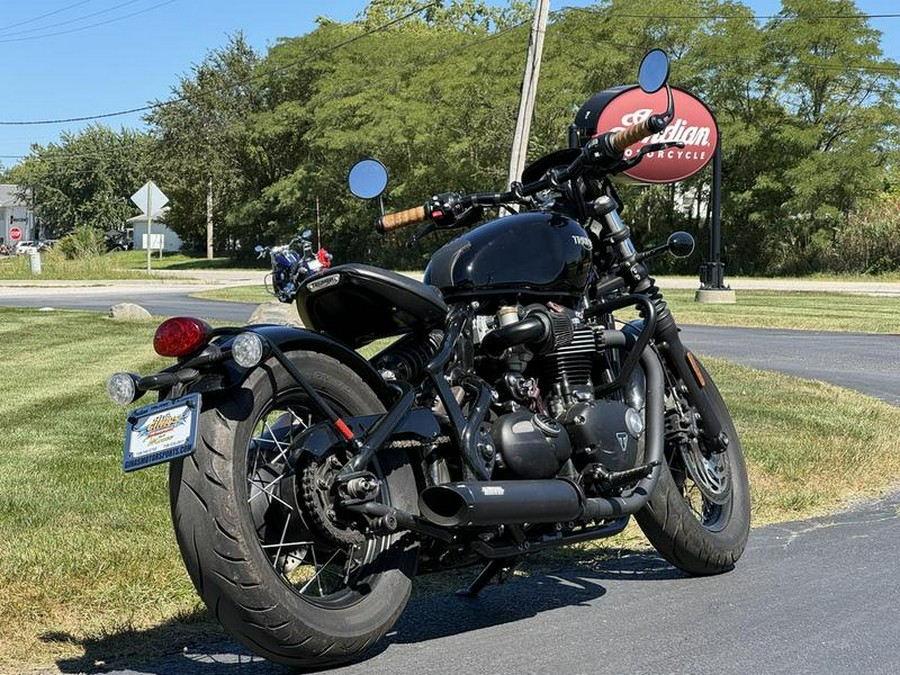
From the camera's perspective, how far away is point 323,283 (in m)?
3.91

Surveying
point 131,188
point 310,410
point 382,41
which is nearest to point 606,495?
point 310,410

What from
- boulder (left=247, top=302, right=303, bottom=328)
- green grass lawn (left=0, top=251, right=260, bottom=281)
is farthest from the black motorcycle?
green grass lawn (left=0, top=251, right=260, bottom=281)

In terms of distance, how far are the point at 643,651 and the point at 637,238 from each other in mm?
49321

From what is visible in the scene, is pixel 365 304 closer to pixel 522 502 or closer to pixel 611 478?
pixel 522 502

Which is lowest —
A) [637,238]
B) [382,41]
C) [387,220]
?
[637,238]

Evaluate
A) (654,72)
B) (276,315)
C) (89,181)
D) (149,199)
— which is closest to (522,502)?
(654,72)

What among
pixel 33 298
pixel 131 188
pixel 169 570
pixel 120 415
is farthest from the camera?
pixel 131 188

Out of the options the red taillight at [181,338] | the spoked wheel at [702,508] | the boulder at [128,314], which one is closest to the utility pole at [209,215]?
the boulder at [128,314]

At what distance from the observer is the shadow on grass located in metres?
3.82

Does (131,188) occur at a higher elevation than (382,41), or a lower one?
lower

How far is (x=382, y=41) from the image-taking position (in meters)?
60.4

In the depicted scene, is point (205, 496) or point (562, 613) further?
point (562, 613)

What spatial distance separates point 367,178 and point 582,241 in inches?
36.5

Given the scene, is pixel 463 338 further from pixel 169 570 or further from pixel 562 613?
pixel 169 570
